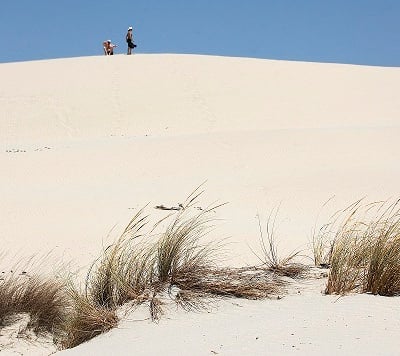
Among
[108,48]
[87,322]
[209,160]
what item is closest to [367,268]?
[87,322]

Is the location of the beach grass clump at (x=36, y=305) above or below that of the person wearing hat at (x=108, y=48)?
below

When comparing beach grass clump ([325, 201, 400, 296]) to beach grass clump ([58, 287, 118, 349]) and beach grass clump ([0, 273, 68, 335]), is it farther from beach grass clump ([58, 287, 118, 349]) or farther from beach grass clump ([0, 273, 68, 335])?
beach grass clump ([0, 273, 68, 335])

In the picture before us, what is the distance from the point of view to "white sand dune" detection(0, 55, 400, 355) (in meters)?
3.10

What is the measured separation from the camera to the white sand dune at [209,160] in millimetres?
Answer: 3102

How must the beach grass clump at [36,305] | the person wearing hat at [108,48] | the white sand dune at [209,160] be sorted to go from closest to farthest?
the white sand dune at [209,160] < the beach grass clump at [36,305] < the person wearing hat at [108,48]

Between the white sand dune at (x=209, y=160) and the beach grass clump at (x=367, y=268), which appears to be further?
the beach grass clump at (x=367, y=268)

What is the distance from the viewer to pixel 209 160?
11.3 metres

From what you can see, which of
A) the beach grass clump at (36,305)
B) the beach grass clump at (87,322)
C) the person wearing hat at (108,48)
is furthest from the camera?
the person wearing hat at (108,48)

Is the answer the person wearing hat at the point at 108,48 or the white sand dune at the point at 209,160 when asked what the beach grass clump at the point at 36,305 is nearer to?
the white sand dune at the point at 209,160

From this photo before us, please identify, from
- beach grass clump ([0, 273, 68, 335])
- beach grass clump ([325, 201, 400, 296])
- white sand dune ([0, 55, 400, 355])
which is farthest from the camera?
beach grass clump ([0, 273, 68, 335])

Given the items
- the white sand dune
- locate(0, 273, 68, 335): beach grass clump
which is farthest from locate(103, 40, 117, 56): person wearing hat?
locate(0, 273, 68, 335): beach grass clump

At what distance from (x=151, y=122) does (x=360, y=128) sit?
19.7 ft

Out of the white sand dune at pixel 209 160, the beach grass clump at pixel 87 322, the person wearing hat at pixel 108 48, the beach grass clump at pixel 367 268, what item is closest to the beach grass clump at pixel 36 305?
the beach grass clump at pixel 87 322

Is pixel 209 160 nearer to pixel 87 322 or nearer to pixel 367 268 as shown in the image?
pixel 367 268
